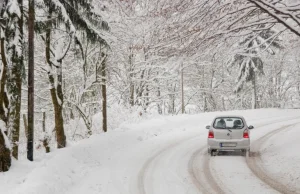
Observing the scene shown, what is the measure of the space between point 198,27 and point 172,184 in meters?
4.32

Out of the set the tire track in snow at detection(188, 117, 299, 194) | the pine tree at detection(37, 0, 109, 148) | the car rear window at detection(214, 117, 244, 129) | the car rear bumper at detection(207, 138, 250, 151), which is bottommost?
the tire track in snow at detection(188, 117, 299, 194)

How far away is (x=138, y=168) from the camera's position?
483 inches

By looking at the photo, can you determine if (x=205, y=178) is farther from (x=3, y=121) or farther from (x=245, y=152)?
(x=3, y=121)

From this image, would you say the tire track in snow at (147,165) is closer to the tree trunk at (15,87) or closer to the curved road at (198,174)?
the curved road at (198,174)

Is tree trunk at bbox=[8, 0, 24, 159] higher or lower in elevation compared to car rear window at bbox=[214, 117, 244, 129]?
higher

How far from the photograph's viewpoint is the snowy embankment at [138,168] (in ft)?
31.1

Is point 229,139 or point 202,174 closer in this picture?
point 202,174

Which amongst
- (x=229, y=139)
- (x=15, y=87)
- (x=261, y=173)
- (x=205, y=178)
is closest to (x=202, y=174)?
(x=205, y=178)

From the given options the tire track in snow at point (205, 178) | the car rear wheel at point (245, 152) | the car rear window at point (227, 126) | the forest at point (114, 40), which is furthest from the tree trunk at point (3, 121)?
the car rear wheel at point (245, 152)

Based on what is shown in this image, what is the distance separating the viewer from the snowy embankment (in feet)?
31.1

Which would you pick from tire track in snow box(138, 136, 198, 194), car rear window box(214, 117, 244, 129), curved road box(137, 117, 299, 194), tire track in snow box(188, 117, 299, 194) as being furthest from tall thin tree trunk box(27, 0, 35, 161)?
car rear window box(214, 117, 244, 129)

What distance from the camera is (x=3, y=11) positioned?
36.9ft

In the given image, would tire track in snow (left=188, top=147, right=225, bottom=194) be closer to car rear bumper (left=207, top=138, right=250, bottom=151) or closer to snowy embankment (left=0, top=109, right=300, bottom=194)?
snowy embankment (left=0, top=109, right=300, bottom=194)

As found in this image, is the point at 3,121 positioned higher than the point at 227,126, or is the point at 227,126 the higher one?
the point at 3,121
